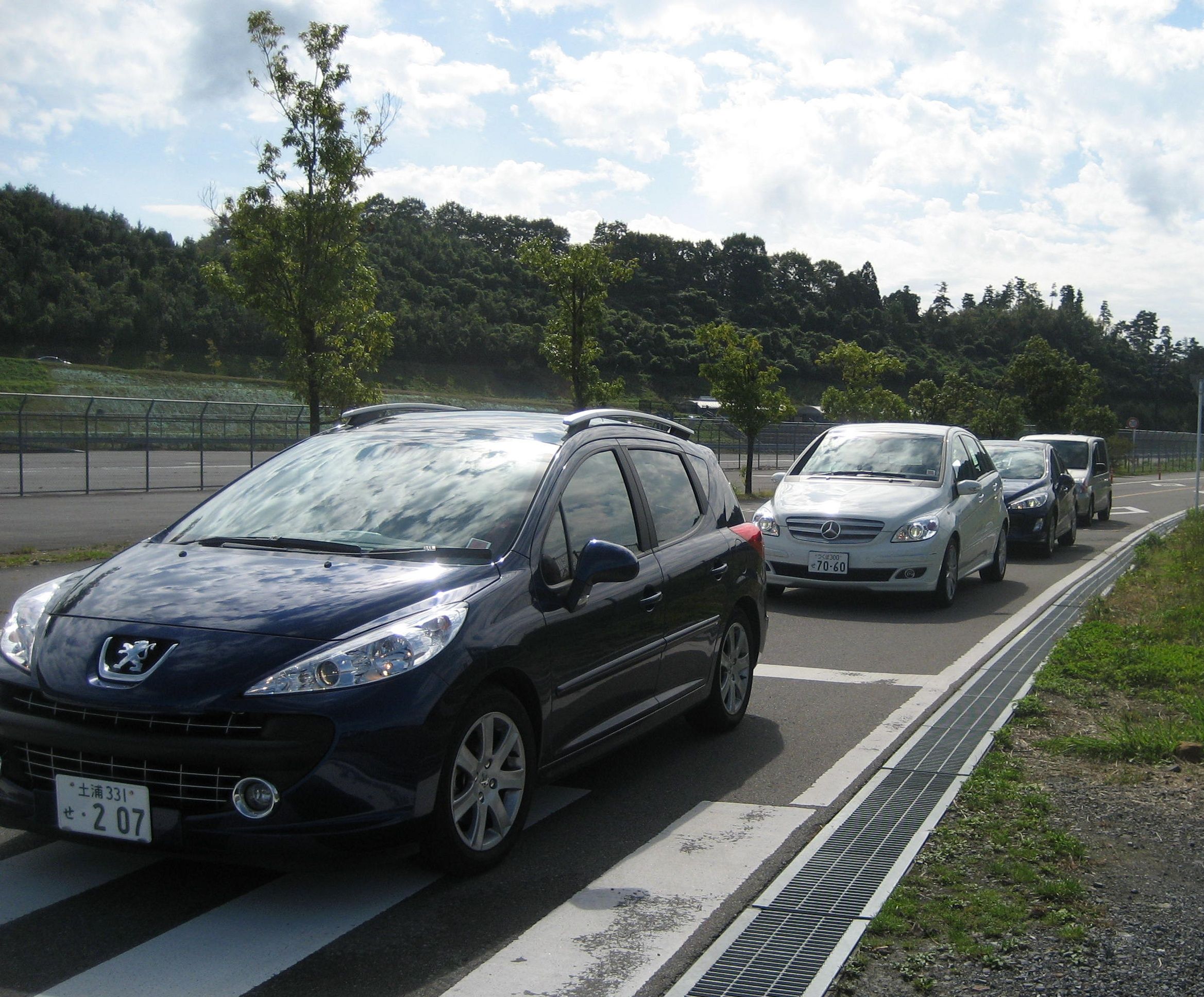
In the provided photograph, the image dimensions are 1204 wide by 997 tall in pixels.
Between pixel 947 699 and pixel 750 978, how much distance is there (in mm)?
4306

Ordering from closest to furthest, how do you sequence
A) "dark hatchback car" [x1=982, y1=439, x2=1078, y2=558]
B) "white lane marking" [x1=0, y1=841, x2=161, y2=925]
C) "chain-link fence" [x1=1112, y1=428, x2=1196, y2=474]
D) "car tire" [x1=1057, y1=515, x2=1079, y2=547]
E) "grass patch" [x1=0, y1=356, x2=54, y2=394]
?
1. "white lane marking" [x1=0, y1=841, x2=161, y2=925]
2. "dark hatchback car" [x1=982, y1=439, x2=1078, y2=558]
3. "car tire" [x1=1057, y1=515, x2=1079, y2=547]
4. "grass patch" [x1=0, y1=356, x2=54, y2=394]
5. "chain-link fence" [x1=1112, y1=428, x2=1196, y2=474]

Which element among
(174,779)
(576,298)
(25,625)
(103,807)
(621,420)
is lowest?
(103,807)

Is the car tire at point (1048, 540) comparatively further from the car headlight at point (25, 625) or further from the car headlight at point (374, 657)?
the car headlight at point (25, 625)

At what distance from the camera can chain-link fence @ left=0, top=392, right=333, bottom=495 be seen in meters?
27.1

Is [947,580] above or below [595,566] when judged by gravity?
below

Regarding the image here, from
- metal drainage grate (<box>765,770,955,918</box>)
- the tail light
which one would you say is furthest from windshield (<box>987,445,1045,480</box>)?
metal drainage grate (<box>765,770,955,918</box>)

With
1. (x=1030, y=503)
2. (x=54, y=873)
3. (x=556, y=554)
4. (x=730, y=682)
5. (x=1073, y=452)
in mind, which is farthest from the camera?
(x=1073, y=452)

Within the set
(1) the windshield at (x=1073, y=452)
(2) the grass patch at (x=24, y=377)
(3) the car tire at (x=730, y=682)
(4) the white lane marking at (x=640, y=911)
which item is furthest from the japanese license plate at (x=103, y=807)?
(2) the grass patch at (x=24, y=377)

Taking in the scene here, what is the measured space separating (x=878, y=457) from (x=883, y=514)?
1.51 meters

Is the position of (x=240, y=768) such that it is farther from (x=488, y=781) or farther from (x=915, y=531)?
(x=915, y=531)

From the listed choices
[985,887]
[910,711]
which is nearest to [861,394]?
[910,711]

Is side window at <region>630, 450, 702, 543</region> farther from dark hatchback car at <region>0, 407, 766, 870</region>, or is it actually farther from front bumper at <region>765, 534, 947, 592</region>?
front bumper at <region>765, 534, 947, 592</region>

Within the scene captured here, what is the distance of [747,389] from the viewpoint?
2875 cm

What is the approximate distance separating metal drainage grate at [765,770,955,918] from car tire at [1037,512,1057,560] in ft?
39.0
